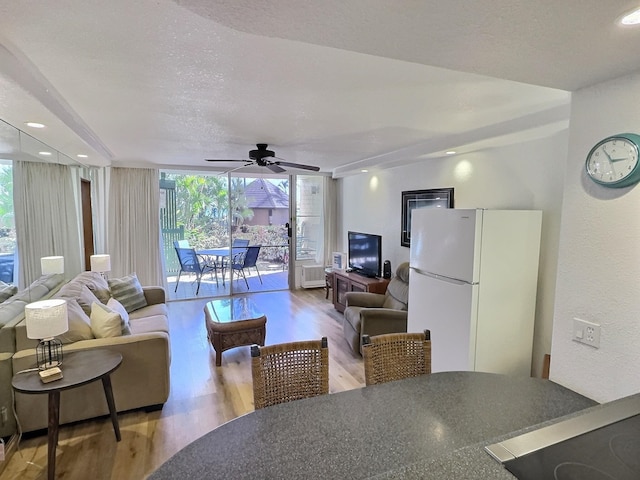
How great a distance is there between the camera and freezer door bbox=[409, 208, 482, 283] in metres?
2.43

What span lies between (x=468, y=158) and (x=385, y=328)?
2.07m

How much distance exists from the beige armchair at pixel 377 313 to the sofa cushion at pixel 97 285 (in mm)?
2645

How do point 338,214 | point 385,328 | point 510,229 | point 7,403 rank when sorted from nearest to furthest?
point 7,403, point 510,229, point 385,328, point 338,214

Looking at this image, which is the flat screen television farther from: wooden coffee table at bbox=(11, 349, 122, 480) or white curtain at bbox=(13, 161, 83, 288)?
white curtain at bbox=(13, 161, 83, 288)

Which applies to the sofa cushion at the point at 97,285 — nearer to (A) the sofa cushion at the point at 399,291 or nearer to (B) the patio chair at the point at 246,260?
(B) the patio chair at the point at 246,260

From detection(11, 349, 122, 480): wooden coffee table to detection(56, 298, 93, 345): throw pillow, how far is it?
18 centimetres

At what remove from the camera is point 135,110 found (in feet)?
8.80

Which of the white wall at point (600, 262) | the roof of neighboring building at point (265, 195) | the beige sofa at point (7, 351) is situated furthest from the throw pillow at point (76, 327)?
the roof of neighboring building at point (265, 195)

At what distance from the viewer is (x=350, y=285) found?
17.5ft

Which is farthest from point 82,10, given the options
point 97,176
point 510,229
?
point 97,176

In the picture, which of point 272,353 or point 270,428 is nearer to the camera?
point 270,428

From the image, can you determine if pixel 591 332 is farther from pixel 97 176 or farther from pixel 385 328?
pixel 97 176

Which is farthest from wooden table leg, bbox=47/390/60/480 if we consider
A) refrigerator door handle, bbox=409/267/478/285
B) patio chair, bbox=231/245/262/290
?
patio chair, bbox=231/245/262/290

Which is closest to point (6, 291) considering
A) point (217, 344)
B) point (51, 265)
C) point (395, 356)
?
point (51, 265)
